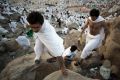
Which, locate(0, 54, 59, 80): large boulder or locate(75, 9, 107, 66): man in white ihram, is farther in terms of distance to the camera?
locate(75, 9, 107, 66): man in white ihram

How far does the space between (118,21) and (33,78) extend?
215cm

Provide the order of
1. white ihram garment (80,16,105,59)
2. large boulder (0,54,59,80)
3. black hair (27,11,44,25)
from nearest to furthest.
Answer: black hair (27,11,44,25), large boulder (0,54,59,80), white ihram garment (80,16,105,59)

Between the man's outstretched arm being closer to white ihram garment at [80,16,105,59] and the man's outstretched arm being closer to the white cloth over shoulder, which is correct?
white ihram garment at [80,16,105,59]

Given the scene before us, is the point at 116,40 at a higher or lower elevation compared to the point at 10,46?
higher

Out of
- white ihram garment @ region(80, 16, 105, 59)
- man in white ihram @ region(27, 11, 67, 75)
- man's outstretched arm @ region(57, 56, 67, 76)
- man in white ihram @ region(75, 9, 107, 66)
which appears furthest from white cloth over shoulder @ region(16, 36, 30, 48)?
man's outstretched arm @ region(57, 56, 67, 76)

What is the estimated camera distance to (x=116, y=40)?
6332 millimetres

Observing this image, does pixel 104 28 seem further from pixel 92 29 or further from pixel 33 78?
pixel 33 78

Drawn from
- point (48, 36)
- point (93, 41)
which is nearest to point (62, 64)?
point (48, 36)

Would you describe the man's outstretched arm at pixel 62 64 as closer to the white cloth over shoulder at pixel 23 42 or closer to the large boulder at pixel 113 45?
the large boulder at pixel 113 45

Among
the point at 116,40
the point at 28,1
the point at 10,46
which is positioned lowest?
the point at 28,1

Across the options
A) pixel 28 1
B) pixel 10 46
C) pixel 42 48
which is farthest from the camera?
pixel 28 1

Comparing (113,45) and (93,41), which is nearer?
(93,41)

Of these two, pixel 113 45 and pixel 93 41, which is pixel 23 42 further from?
pixel 113 45

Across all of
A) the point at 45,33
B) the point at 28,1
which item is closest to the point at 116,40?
the point at 45,33
